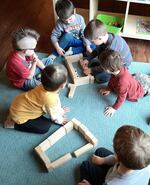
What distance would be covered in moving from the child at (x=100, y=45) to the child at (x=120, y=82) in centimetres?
13

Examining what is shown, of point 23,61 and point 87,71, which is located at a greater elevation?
point 23,61

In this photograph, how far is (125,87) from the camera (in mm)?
1557

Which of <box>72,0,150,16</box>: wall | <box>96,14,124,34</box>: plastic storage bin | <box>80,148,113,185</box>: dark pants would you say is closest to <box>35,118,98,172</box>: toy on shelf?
<box>80,148,113,185</box>: dark pants

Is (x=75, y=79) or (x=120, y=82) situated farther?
(x=75, y=79)

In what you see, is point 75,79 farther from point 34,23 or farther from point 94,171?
point 34,23

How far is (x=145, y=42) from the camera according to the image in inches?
86.3

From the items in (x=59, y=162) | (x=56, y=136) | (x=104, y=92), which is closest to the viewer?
(x=59, y=162)

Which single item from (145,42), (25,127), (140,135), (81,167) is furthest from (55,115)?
(145,42)

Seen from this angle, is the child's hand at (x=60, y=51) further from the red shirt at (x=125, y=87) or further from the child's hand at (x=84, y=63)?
the red shirt at (x=125, y=87)

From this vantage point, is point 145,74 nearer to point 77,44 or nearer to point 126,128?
point 77,44

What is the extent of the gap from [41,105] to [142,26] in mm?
1195

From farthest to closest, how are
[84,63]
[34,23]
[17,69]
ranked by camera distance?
[34,23] → [84,63] → [17,69]

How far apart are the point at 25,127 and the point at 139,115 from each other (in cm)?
71

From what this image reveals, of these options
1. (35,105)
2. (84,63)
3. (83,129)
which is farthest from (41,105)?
(84,63)
